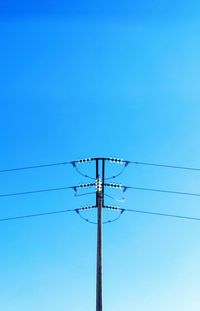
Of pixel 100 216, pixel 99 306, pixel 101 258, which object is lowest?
pixel 99 306

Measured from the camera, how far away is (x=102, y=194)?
38312mm

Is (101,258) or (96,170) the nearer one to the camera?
(101,258)

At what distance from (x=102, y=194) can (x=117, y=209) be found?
201 cm

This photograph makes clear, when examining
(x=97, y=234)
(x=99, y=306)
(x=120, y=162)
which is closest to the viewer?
(x=99, y=306)

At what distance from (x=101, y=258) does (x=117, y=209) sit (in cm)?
531

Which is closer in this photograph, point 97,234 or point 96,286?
point 96,286

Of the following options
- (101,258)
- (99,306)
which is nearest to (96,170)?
(101,258)

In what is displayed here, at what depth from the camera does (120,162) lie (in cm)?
3912

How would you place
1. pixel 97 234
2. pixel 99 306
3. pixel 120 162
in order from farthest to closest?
pixel 120 162, pixel 97 234, pixel 99 306

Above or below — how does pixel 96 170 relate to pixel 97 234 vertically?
above

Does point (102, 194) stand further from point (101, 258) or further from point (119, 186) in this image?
point (101, 258)

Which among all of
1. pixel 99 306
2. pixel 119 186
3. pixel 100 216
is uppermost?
pixel 119 186

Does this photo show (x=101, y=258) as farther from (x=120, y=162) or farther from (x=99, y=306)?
(x=120, y=162)

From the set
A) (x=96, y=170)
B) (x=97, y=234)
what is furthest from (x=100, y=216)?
(x=96, y=170)
